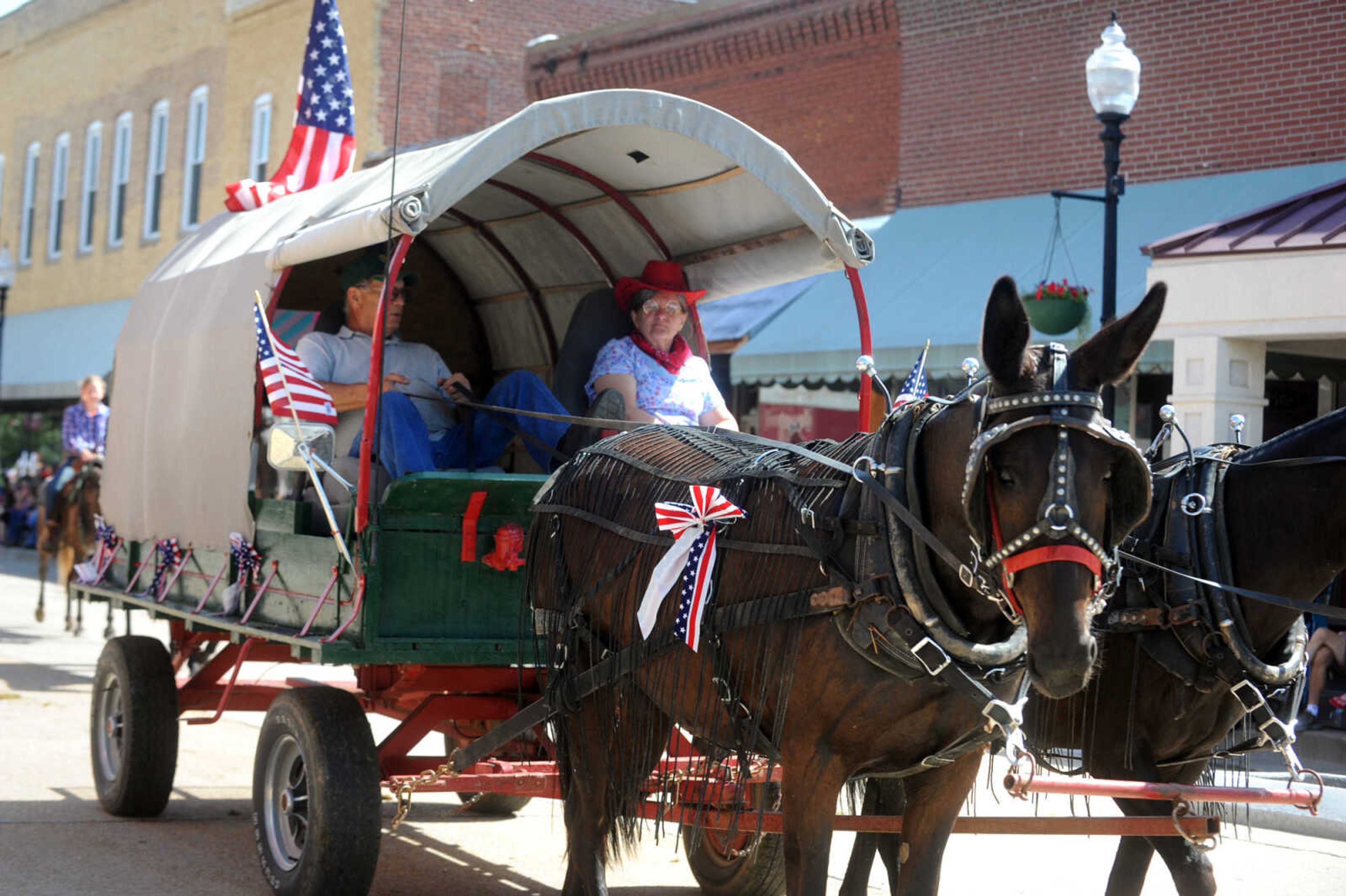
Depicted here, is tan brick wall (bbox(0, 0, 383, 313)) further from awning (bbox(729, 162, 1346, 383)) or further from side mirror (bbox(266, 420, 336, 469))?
side mirror (bbox(266, 420, 336, 469))

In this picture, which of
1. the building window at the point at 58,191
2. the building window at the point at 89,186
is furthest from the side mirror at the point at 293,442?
the building window at the point at 58,191

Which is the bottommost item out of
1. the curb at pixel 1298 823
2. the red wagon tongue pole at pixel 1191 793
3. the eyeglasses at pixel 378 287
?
the curb at pixel 1298 823

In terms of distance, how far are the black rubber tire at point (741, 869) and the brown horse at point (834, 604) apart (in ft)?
3.64

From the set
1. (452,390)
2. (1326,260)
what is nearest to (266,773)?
(452,390)

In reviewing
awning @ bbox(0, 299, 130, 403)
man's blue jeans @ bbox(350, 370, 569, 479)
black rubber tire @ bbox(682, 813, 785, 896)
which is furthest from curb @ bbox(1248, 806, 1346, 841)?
awning @ bbox(0, 299, 130, 403)

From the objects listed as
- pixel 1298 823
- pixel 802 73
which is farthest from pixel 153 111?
pixel 1298 823

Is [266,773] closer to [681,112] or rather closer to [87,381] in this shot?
[681,112]

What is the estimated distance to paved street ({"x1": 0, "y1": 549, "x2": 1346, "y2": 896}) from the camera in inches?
253

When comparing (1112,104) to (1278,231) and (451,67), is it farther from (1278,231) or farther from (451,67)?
(451,67)

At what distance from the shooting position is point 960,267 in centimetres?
1517

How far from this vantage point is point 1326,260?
10.6 metres

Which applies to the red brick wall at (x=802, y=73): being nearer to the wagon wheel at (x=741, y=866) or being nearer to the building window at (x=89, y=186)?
the wagon wheel at (x=741, y=866)

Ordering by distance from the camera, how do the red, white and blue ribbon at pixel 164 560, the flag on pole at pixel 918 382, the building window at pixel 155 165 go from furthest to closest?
the building window at pixel 155 165 < the red, white and blue ribbon at pixel 164 560 < the flag on pole at pixel 918 382

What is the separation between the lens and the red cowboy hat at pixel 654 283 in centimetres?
708
